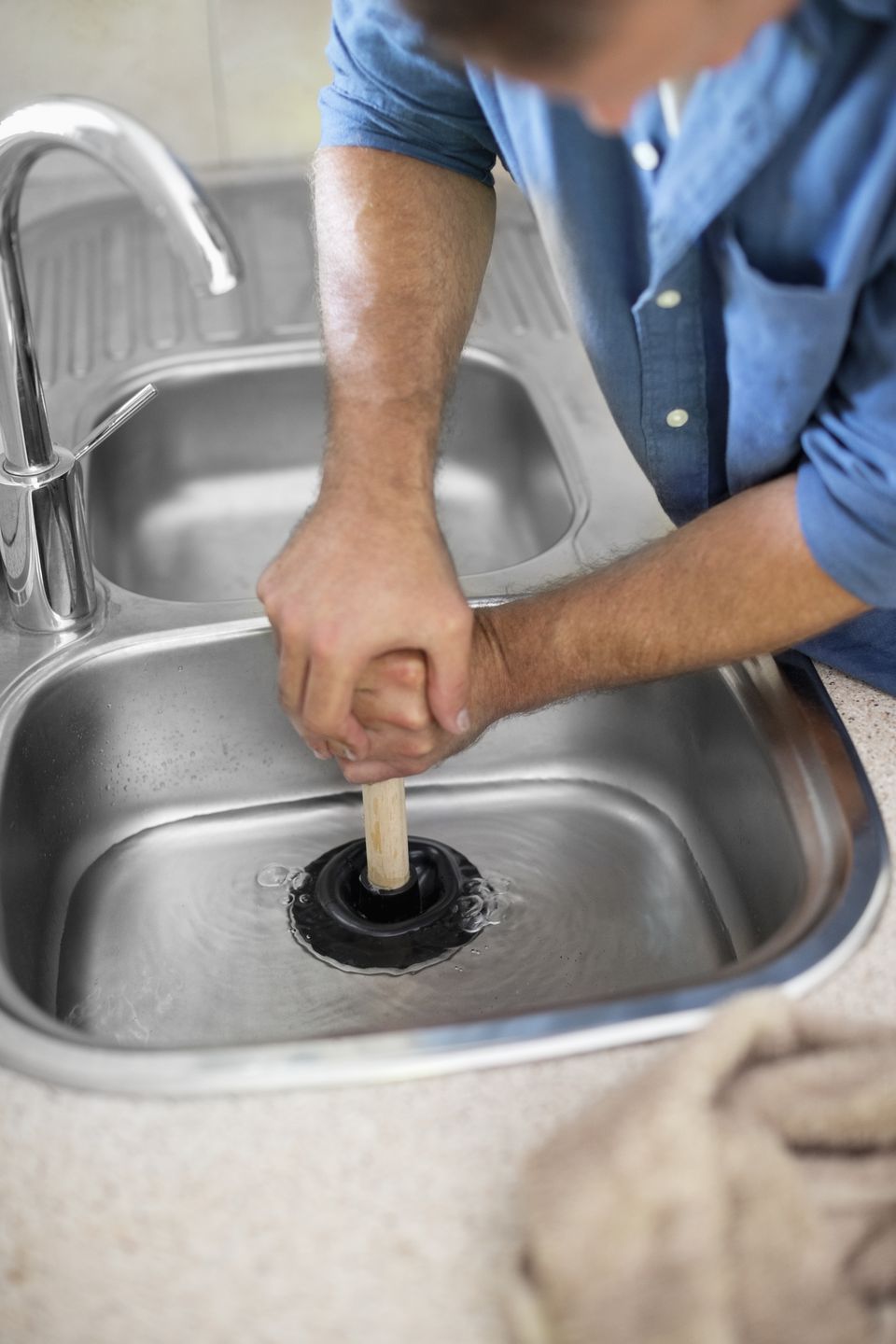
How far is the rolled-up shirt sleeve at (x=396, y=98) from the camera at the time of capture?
0.87 meters

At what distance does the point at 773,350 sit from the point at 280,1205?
1.58 feet

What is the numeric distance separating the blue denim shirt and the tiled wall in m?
0.59

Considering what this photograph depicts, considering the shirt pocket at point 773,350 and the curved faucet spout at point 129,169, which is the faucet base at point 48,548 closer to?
the curved faucet spout at point 129,169

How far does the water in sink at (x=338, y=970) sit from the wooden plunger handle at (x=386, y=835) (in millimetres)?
65

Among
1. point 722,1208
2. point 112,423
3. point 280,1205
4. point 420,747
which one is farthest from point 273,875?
point 722,1208

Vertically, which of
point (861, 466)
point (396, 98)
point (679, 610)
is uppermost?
point (396, 98)

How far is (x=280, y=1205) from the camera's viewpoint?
22.1 inches

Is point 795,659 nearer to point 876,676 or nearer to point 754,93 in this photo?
point 876,676

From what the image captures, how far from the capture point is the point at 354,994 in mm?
884

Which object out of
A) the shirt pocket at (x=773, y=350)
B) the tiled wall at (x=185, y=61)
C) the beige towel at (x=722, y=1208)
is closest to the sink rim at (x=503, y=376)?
the shirt pocket at (x=773, y=350)

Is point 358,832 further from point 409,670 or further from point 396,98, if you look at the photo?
point 396,98

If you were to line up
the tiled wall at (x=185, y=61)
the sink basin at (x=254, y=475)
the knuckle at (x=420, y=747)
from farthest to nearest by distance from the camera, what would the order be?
the tiled wall at (x=185, y=61) → the sink basin at (x=254, y=475) → the knuckle at (x=420, y=747)

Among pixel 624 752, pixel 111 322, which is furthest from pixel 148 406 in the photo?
pixel 624 752

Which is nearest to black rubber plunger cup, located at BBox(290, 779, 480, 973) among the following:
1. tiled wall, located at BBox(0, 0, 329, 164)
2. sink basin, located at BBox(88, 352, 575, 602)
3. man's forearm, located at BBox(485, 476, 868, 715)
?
man's forearm, located at BBox(485, 476, 868, 715)
